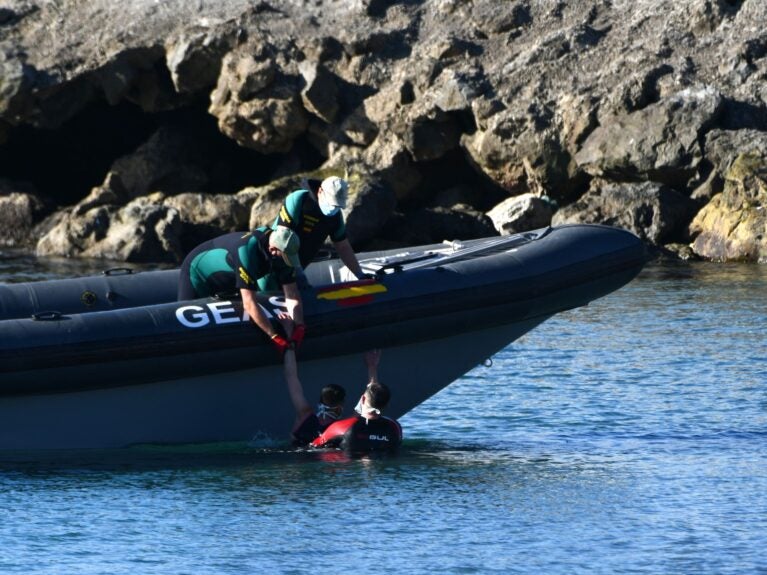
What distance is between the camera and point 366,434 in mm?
7477

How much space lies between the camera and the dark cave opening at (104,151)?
69.2ft

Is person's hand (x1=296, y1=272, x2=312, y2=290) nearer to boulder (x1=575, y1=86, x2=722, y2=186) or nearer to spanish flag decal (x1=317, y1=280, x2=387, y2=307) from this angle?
spanish flag decal (x1=317, y1=280, x2=387, y2=307)

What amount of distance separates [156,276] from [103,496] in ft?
6.72

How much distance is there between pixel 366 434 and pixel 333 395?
306 mm

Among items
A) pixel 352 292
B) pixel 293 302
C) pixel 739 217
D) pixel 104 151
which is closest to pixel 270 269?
pixel 293 302

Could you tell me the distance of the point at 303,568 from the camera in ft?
18.9

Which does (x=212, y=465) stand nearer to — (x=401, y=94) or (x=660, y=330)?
(x=660, y=330)

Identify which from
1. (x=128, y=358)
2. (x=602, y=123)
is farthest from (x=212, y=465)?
(x=602, y=123)

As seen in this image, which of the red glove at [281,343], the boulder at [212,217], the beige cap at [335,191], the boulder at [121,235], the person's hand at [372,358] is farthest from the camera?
the boulder at [212,217]

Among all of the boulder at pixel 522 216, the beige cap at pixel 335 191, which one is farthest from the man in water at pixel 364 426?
the boulder at pixel 522 216

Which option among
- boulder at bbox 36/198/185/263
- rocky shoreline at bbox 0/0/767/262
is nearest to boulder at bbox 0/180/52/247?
rocky shoreline at bbox 0/0/767/262

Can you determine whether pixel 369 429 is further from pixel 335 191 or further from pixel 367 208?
pixel 367 208

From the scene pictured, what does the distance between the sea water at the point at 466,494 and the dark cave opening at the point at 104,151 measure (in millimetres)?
11615

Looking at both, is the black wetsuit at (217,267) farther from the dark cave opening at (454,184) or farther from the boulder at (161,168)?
the boulder at (161,168)
